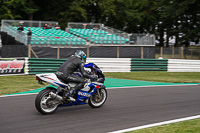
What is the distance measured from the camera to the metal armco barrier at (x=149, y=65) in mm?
22578

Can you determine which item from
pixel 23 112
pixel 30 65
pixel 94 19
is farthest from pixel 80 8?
pixel 23 112

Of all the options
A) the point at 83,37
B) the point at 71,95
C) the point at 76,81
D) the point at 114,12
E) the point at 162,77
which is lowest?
the point at 162,77

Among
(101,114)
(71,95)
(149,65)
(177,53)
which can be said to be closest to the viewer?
(101,114)

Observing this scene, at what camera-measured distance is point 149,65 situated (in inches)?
913

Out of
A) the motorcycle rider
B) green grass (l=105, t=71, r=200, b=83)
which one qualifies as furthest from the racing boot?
green grass (l=105, t=71, r=200, b=83)

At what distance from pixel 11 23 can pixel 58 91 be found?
2102 centimetres

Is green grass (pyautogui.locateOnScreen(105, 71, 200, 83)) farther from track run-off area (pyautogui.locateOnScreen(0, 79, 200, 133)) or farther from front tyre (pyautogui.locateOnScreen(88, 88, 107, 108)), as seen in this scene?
front tyre (pyautogui.locateOnScreen(88, 88, 107, 108))

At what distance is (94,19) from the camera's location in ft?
135

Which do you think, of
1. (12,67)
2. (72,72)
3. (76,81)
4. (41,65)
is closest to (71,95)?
(76,81)

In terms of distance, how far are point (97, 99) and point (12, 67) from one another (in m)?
10.5

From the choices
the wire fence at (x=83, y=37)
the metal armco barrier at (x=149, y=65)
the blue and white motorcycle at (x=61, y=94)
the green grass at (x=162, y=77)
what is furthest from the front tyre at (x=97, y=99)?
the wire fence at (x=83, y=37)

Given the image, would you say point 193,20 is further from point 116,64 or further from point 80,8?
point 116,64

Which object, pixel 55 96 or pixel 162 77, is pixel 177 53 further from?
pixel 55 96

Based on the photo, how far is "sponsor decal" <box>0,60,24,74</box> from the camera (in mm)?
17672
